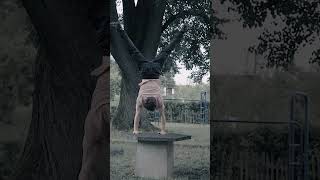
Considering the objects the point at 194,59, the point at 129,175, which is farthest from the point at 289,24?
the point at 129,175

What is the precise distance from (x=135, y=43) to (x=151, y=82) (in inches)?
17.5

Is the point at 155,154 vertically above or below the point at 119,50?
below

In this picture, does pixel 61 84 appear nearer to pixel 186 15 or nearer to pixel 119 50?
pixel 119 50

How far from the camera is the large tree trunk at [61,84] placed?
6.39m

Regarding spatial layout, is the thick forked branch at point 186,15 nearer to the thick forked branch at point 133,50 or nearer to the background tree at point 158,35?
the background tree at point 158,35

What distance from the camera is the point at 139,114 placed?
582cm

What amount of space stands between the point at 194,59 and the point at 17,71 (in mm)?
2204

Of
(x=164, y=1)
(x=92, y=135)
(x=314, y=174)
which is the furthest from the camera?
(x=92, y=135)

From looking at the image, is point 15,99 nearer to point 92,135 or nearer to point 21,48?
point 21,48

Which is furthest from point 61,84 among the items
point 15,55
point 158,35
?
point 158,35

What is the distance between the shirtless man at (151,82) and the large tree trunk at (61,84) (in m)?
0.71

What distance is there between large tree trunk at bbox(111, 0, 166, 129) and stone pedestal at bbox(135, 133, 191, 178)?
0.18 m

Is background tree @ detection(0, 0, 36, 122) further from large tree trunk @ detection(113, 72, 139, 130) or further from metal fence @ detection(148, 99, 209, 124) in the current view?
metal fence @ detection(148, 99, 209, 124)

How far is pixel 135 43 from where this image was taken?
5.89 meters
